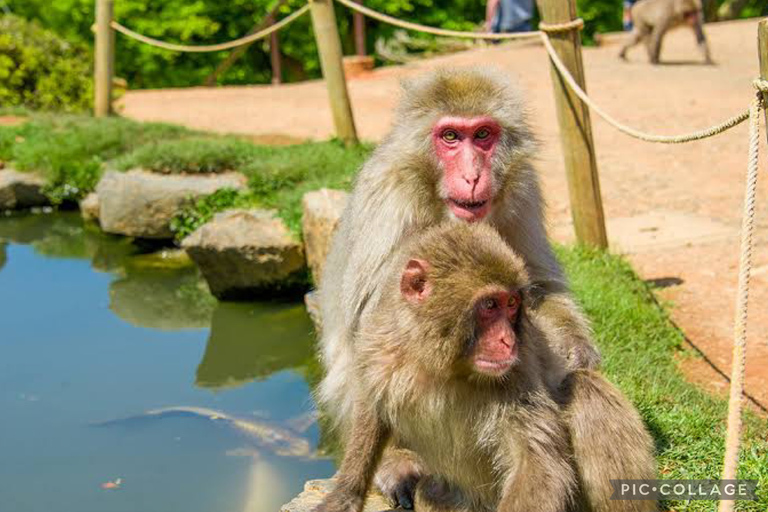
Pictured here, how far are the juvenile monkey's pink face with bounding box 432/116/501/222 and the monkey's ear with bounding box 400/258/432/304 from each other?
69 centimetres

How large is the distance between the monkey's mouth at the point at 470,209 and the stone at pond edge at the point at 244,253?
10.9 feet

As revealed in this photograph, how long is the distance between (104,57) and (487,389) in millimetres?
9138

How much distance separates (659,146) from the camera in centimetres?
933

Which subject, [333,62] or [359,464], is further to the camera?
[333,62]

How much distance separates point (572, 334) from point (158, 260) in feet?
17.1

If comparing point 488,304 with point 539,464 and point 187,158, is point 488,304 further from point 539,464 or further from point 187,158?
point 187,158

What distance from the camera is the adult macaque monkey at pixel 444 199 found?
3.41 meters

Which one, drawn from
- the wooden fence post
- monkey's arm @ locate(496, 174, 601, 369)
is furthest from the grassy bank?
monkey's arm @ locate(496, 174, 601, 369)

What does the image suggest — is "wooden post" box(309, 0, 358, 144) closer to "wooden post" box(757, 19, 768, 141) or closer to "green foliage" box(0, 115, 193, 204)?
"green foliage" box(0, 115, 193, 204)

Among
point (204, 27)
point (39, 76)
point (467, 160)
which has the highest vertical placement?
point (204, 27)

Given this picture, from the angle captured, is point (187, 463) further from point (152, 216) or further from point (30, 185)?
point (30, 185)

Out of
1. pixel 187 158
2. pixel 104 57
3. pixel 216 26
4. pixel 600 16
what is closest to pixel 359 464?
pixel 187 158

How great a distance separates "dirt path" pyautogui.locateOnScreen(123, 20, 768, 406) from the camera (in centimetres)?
548

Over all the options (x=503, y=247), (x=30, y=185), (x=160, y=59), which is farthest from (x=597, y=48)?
(x=503, y=247)
